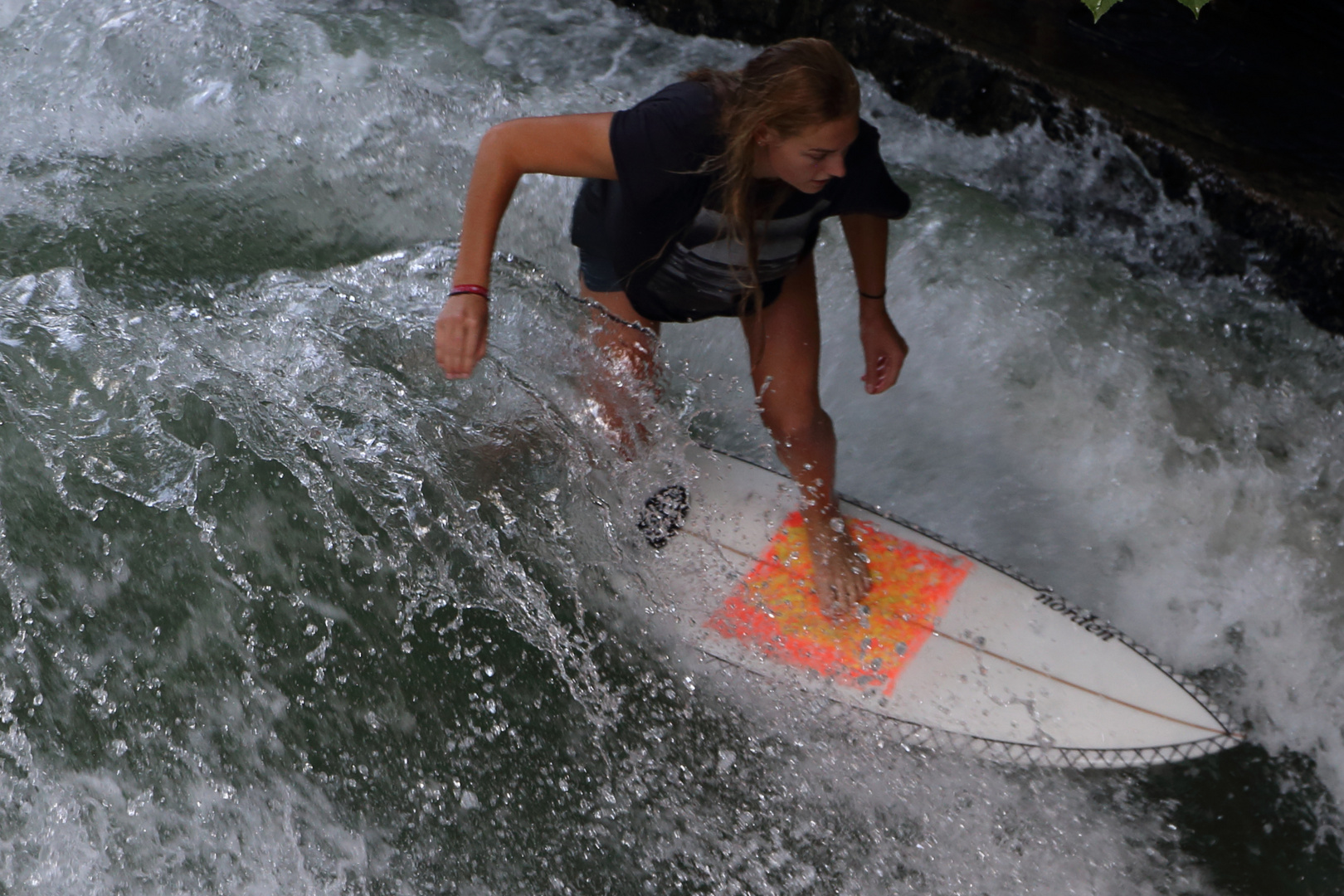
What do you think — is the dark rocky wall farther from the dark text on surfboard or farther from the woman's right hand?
the woman's right hand

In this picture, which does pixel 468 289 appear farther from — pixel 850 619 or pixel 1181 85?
pixel 1181 85

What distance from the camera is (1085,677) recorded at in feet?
8.24

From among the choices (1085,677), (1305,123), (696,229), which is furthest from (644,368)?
(1305,123)

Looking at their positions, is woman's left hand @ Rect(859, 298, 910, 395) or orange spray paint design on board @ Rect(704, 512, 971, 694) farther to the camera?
orange spray paint design on board @ Rect(704, 512, 971, 694)

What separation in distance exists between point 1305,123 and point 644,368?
2.56m

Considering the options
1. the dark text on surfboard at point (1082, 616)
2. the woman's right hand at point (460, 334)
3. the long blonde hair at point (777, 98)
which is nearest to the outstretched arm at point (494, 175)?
the woman's right hand at point (460, 334)

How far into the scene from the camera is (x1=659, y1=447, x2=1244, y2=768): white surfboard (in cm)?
246

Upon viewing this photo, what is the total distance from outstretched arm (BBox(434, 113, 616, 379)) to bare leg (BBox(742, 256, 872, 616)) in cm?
53

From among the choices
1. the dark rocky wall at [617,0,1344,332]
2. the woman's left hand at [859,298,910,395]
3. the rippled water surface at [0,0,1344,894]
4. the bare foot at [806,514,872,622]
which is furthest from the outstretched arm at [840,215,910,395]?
the dark rocky wall at [617,0,1344,332]

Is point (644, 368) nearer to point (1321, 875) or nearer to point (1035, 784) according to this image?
point (1035, 784)

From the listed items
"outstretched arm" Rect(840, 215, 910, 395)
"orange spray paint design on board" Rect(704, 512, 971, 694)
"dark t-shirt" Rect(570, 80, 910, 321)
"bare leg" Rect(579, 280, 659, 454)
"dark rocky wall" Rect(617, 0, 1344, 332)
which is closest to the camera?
"dark t-shirt" Rect(570, 80, 910, 321)

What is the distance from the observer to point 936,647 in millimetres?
2578

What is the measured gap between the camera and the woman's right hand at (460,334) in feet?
6.37

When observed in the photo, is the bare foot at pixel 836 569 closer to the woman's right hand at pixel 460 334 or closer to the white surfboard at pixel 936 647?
the white surfboard at pixel 936 647
